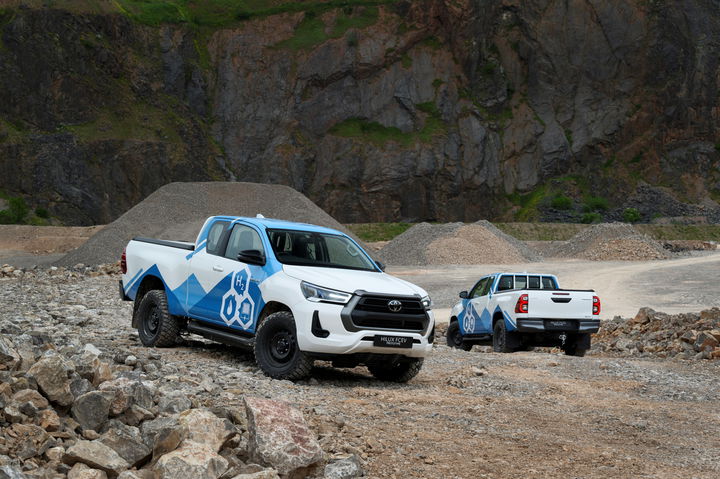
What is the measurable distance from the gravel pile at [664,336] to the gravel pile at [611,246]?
36.0 metres

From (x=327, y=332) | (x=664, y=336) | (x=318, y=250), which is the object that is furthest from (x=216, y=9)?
(x=327, y=332)

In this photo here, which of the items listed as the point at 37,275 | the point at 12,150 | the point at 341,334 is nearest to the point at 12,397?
the point at 341,334

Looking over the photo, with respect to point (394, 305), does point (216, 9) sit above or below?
above

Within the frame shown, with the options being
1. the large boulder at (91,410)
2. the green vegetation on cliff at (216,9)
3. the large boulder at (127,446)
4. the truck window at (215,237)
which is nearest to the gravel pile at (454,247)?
the truck window at (215,237)

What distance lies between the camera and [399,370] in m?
11.0

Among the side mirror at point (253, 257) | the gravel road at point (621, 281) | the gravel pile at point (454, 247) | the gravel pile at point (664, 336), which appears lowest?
the gravel pile at point (664, 336)

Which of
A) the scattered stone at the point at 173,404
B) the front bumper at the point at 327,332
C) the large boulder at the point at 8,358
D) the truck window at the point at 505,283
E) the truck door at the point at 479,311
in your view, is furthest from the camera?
the truck window at the point at 505,283

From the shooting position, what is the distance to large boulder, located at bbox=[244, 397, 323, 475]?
20.4 feet

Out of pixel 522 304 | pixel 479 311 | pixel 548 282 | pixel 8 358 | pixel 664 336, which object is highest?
pixel 548 282

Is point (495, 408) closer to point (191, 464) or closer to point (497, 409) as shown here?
point (497, 409)

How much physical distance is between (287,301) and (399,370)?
1.92m

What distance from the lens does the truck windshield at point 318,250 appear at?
11.1m

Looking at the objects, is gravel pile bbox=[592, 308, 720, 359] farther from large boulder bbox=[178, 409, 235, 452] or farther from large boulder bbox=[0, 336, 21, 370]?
large boulder bbox=[0, 336, 21, 370]

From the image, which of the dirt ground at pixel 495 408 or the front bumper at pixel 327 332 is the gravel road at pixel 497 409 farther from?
the front bumper at pixel 327 332
